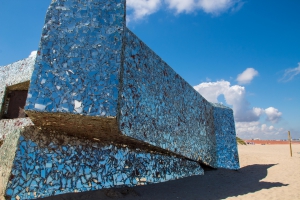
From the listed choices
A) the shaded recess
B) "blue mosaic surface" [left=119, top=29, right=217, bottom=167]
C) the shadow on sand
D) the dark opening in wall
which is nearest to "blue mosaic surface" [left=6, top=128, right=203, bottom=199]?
the shadow on sand

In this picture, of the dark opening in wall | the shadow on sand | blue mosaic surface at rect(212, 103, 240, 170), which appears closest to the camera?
the shadow on sand

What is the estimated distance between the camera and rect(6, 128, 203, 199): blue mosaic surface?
532 cm

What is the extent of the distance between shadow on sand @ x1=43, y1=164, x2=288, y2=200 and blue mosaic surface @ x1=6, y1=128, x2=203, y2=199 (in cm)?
22

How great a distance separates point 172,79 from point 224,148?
20.7 ft

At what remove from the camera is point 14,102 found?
10734 millimetres

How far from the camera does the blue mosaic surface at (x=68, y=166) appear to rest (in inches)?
209

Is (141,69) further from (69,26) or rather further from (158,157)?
(158,157)

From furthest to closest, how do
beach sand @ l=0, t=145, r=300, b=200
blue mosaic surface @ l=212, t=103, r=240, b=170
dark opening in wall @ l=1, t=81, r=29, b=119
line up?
blue mosaic surface @ l=212, t=103, r=240, b=170 < dark opening in wall @ l=1, t=81, r=29, b=119 < beach sand @ l=0, t=145, r=300, b=200

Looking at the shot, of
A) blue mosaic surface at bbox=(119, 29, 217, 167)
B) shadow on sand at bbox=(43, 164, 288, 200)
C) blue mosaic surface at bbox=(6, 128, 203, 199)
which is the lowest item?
shadow on sand at bbox=(43, 164, 288, 200)

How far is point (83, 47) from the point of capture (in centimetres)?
561

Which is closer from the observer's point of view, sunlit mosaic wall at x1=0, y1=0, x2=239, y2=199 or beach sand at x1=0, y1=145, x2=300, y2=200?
sunlit mosaic wall at x1=0, y1=0, x2=239, y2=199

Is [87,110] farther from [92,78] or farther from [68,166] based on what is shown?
[68,166]

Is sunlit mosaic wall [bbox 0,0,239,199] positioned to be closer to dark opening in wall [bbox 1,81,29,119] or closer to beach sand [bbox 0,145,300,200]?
beach sand [bbox 0,145,300,200]

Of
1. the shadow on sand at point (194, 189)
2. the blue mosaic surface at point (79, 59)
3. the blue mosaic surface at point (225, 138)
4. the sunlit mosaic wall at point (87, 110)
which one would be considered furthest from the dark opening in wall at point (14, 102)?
the blue mosaic surface at point (225, 138)
